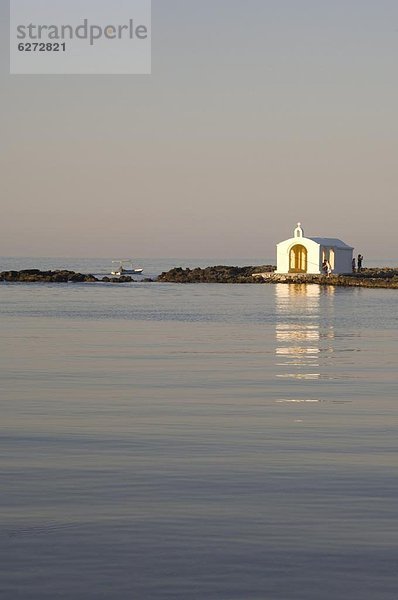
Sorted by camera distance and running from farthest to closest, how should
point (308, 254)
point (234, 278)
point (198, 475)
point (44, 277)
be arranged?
point (44, 277), point (234, 278), point (308, 254), point (198, 475)

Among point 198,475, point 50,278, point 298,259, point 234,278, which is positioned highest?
point 298,259

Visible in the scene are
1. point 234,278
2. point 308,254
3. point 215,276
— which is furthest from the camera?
point 215,276

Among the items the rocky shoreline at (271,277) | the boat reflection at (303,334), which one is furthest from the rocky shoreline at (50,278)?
the boat reflection at (303,334)

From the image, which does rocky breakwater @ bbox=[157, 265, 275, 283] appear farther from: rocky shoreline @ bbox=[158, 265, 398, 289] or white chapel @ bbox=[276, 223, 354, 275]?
white chapel @ bbox=[276, 223, 354, 275]

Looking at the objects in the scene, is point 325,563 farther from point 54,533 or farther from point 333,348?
point 333,348

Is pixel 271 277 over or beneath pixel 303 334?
over

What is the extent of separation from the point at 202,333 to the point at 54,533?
31.2 meters

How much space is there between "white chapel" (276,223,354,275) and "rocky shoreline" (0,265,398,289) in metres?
1.29

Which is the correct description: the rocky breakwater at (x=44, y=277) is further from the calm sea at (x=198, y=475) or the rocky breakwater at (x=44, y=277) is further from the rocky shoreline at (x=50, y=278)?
the calm sea at (x=198, y=475)

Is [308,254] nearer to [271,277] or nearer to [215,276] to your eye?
[271,277]

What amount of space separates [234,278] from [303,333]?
6259 cm

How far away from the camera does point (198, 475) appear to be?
1359cm

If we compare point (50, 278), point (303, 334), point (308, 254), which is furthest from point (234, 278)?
point (303, 334)

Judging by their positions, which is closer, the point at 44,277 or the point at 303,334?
the point at 303,334
